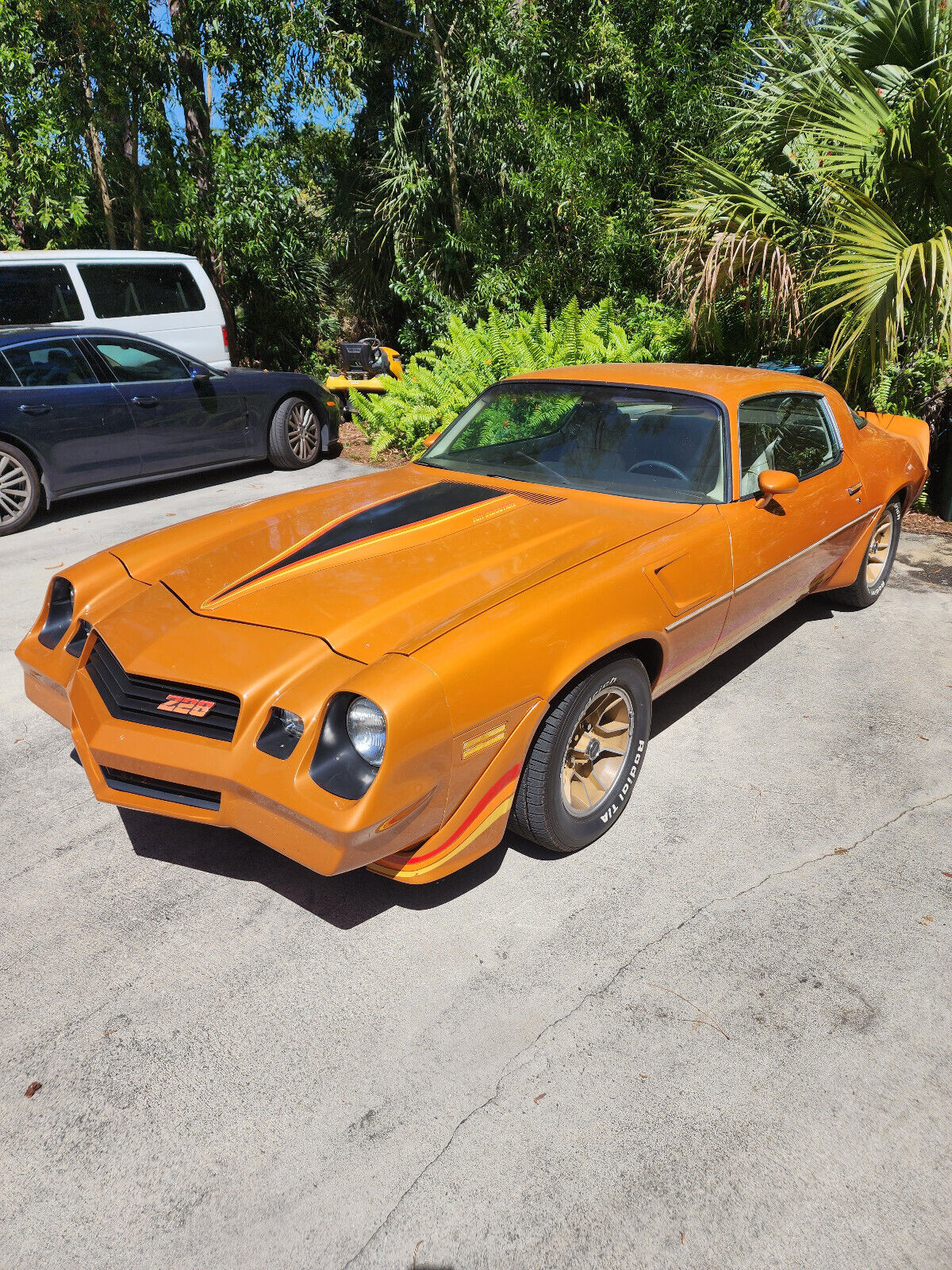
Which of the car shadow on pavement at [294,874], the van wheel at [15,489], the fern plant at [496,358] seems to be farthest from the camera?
the fern plant at [496,358]

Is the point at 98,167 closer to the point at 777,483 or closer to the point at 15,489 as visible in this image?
the point at 15,489

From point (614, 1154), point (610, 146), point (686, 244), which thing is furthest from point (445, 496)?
point (610, 146)

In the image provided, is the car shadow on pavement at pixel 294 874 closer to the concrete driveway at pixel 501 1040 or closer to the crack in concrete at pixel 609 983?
the concrete driveway at pixel 501 1040

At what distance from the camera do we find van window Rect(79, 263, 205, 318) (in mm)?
8344

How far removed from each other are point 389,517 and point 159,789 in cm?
132

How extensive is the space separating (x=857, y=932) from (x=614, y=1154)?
44.0 inches

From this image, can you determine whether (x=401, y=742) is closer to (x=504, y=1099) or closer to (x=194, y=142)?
(x=504, y=1099)

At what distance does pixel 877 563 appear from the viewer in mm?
5102

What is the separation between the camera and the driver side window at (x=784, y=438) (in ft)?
11.9

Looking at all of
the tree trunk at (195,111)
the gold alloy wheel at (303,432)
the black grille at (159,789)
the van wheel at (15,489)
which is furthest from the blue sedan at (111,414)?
the black grille at (159,789)

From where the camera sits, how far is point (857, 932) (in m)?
2.65

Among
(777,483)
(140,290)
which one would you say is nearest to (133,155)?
(140,290)

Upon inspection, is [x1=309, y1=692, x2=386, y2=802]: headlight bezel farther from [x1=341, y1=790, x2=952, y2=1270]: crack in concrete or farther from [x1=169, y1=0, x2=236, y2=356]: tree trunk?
[x1=169, y1=0, x2=236, y2=356]: tree trunk

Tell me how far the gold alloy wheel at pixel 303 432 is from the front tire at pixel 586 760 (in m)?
5.97
